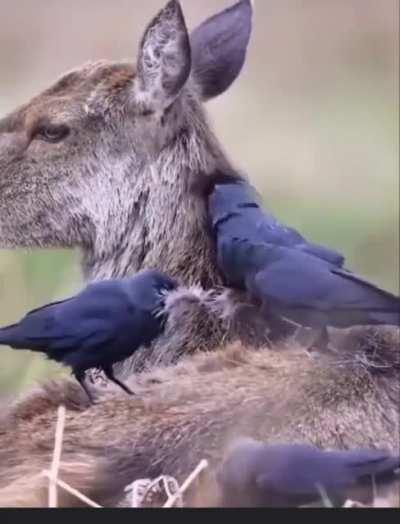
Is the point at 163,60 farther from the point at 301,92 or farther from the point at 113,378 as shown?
the point at 301,92

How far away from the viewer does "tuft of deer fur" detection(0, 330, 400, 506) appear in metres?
4.22

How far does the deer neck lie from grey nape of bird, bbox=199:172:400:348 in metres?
0.06

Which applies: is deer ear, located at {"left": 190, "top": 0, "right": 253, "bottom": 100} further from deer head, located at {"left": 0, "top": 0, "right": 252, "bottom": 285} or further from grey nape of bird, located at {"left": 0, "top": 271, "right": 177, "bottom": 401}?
grey nape of bird, located at {"left": 0, "top": 271, "right": 177, "bottom": 401}

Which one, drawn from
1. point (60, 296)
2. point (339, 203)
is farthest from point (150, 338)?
point (339, 203)

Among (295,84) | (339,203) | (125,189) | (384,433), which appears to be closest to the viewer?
(384,433)

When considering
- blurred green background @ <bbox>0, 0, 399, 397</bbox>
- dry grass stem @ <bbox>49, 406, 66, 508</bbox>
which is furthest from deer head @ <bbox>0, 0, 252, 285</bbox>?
blurred green background @ <bbox>0, 0, 399, 397</bbox>

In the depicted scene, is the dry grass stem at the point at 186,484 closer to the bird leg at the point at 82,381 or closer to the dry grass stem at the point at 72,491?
the dry grass stem at the point at 72,491

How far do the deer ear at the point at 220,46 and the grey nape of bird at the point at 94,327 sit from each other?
3.25ft

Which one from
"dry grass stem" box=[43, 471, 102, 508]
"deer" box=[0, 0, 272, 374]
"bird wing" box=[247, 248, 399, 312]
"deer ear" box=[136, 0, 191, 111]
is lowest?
"dry grass stem" box=[43, 471, 102, 508]

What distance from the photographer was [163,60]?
5.06 meters

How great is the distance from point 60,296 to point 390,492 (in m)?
2.49

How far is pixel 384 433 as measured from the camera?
14.1ft

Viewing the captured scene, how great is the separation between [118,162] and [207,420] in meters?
1.09

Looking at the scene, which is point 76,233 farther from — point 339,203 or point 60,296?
point 339,203
